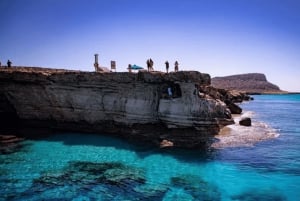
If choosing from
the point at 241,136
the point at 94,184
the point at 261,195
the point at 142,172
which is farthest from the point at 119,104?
the point at 261,195

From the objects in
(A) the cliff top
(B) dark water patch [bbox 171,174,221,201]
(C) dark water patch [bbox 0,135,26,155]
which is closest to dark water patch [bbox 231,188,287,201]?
(B) dark water patch [bbox 171,174,221,201]

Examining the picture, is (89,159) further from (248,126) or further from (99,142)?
(248,126)

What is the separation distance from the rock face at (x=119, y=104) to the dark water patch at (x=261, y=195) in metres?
6.72

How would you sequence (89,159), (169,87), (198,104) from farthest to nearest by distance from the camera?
(169,87) < (198,104) < (89,159)

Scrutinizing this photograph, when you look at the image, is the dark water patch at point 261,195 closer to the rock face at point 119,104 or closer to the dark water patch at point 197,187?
the dark water patch at point 197,187

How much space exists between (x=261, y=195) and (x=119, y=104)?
1333 cm

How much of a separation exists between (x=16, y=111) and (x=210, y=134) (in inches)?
712

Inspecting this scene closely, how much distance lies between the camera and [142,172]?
1617 centimetres

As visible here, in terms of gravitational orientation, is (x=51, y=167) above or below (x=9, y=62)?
below

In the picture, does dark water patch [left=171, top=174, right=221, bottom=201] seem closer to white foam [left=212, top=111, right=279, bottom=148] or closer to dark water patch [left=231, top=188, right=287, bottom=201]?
dark water patch [left=231, top=188, right=287, bottom=201]

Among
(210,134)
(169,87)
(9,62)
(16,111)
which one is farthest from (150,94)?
(9,62)

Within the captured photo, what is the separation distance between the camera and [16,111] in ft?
85.8

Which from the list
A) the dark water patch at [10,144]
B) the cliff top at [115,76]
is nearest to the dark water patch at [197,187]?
the cliff top at [115,76]

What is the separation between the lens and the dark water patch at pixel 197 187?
13.3 metres
